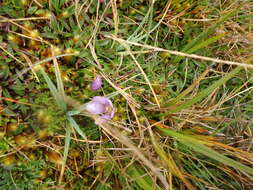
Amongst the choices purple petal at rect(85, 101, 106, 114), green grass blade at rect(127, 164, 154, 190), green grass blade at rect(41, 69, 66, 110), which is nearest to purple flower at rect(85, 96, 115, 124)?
purple petal at rect(85, 101, 106, 114)

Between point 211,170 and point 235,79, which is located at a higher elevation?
point 235,79

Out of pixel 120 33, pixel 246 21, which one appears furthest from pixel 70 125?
pixel 246 21

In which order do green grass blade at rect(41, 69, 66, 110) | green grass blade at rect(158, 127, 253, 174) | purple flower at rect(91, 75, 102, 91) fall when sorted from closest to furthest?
1. green grass blade at rect(158, 127, 253, 174)
2. green grass blade at rect(41, 69, 66, 110)
3. purple flower at rect(91, 75, 102, 91)

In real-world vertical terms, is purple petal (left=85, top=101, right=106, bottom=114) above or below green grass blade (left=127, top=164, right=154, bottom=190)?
above

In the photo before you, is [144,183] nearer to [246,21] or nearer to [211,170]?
[211,170]

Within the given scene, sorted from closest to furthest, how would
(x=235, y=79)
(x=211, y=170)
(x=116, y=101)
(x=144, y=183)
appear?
(x=144, y=183), (x=116, y=101), (x=211, y=170), (x=235, y=79)

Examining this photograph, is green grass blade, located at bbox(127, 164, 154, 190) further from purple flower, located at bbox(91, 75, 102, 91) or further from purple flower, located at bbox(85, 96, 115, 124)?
purple flower, located at bbox(91, 75, 102, 91)

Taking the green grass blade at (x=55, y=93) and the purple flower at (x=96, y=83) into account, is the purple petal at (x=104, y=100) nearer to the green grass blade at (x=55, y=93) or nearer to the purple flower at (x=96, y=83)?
the purple flower at (x=96, y=83)
